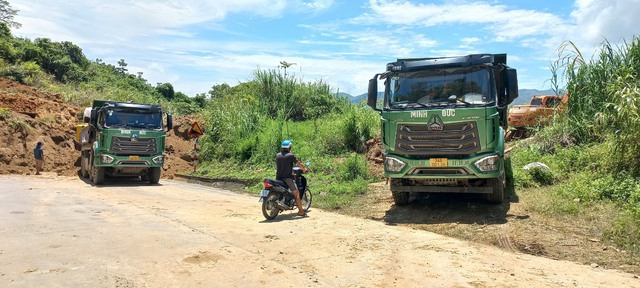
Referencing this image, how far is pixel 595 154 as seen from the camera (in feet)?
32.6

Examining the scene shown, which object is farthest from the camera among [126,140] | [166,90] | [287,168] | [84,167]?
[166,90]

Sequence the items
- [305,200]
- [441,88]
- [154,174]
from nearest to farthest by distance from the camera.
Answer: [441,88]
[305,200]
[154,174]

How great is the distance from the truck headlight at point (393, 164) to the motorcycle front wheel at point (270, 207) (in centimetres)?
232

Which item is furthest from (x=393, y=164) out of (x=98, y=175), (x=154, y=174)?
(x=98, y=175)

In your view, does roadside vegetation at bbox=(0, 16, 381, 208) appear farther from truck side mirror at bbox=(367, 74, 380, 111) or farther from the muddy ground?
truck side mirror at bbox=(367, 74, 380, 111)

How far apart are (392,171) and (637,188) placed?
13.6 feet

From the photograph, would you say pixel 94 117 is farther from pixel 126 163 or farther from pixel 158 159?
pixel 158 159

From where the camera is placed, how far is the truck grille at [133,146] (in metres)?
15.9

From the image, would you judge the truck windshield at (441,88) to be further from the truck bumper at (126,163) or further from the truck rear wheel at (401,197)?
the truck bumper at (126,163)

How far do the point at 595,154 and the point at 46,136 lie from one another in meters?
22.9

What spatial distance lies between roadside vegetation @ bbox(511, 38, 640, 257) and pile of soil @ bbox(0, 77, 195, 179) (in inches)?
632

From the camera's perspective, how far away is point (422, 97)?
886cm

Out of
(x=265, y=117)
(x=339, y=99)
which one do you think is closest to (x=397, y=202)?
(x=265, y=117)

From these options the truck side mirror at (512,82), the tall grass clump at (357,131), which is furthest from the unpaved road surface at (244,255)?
the tall grass clump at (357,131)
